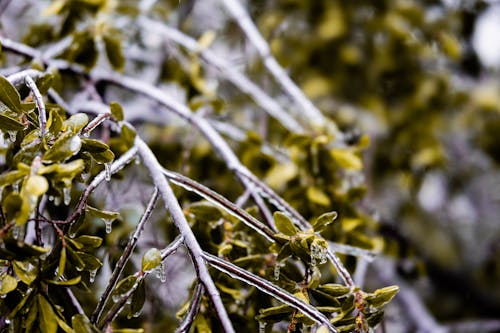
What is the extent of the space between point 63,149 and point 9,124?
3.6 inches

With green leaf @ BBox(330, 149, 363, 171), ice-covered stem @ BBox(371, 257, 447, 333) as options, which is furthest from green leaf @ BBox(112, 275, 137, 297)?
ice-covered stem @ BBox(371, 257, 447, 333)

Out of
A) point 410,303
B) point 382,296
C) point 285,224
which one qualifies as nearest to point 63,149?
point 285,224

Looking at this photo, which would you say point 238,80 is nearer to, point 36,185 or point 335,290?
point 335,290

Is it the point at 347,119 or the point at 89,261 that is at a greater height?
the point at 89,261

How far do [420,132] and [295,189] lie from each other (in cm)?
98

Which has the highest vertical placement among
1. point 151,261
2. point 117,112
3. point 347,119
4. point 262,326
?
point 117,112

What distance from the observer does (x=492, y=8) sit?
218 cm

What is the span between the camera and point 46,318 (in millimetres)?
672

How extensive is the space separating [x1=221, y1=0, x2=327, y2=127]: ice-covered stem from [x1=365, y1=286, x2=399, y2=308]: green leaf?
0.52 m

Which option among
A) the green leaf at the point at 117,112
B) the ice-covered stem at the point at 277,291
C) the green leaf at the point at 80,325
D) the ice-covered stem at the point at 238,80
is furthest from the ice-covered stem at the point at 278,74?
the green leaf at the point at 80,325

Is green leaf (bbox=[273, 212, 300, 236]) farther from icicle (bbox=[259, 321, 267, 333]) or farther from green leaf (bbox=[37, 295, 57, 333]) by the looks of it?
green leaf (bbox=[37, 295, 57, 333])

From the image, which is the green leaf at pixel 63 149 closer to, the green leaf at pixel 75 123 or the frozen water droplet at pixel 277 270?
the green leaf at pixel 75 123

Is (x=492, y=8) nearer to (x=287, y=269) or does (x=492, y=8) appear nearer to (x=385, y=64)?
(x=385, y=64)

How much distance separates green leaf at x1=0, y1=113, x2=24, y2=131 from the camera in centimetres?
69
